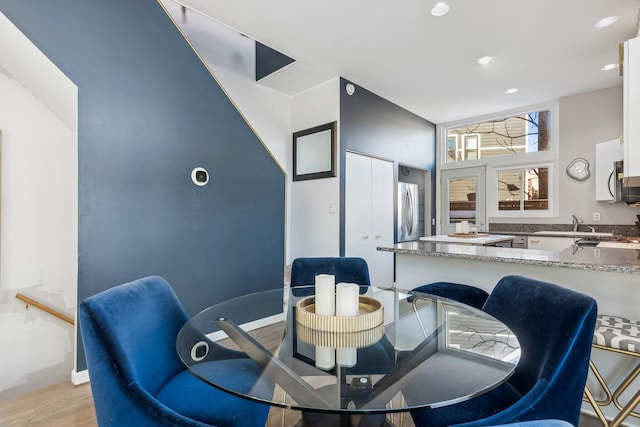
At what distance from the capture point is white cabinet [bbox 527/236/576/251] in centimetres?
395

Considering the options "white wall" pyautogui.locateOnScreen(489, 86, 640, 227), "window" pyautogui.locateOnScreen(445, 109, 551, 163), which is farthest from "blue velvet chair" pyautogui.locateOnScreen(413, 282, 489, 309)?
"window" pyautogui.locateOnScreen(445, 109, 551, 163)

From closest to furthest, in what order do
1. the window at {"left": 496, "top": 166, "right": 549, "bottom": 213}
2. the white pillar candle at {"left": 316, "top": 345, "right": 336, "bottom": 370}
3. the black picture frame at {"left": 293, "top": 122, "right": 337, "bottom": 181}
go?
the white pillar candle at {"left": 316, "top": 345, "right": 336, "bottom": 370}, the black picture frame at {"left": 293, "top": 122, "right": 337, "bottom": 181}, the window at {"left": 496, "top": 166, "right": 549, "bottom": 213}

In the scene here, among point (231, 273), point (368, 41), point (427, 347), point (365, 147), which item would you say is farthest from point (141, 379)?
point (365, 147)

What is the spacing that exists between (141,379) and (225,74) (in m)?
3.46

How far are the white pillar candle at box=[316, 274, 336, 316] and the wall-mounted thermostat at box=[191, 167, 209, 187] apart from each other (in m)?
1.92

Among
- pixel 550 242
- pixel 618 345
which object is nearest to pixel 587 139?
pixel 550 242

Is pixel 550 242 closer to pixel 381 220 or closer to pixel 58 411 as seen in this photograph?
pixel 381 220

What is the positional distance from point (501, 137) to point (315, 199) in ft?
11.6

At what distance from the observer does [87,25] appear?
2180 mm

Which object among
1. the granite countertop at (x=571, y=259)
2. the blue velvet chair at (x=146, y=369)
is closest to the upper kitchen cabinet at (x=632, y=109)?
the granite countertop at (x=571, y=259)

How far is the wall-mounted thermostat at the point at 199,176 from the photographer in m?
2.74

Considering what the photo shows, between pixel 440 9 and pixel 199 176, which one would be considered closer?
pixel 440 9

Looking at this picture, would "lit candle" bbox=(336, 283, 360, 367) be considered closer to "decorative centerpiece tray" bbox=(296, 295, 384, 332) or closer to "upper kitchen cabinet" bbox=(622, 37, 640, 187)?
"decorative centerpiece tray" bbox=(296, 295, 384, 332)

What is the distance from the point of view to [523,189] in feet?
16.4
